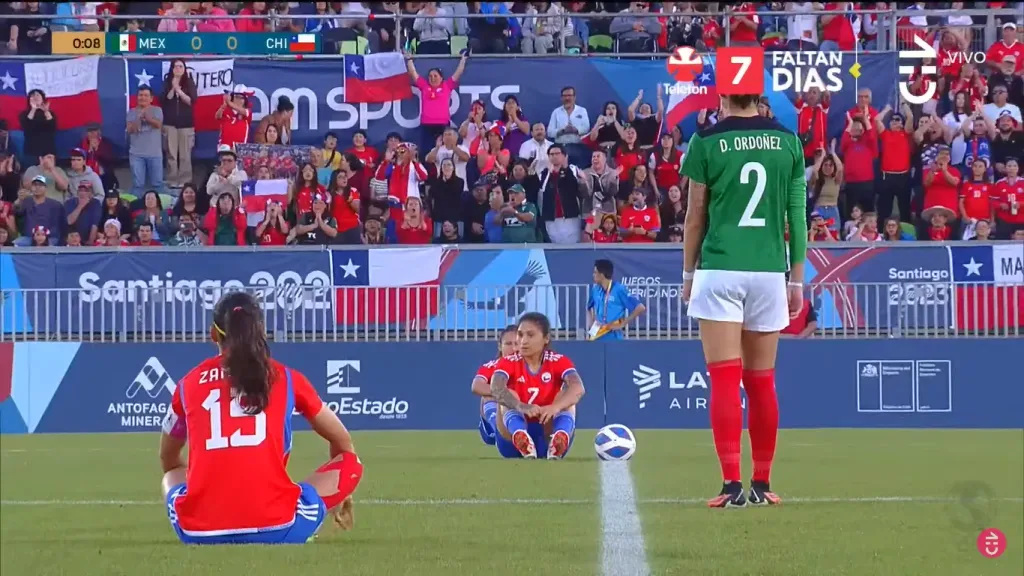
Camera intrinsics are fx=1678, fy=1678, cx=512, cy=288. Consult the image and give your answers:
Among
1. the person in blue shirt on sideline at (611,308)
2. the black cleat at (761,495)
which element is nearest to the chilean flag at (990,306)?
the person in blue shirt on sideline at (611,308)

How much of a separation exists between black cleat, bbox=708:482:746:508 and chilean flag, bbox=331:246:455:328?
1212cm

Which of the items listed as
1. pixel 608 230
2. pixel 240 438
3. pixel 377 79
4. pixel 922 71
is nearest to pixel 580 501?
pixel 240 438

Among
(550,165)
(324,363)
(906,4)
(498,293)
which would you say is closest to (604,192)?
(550,165)

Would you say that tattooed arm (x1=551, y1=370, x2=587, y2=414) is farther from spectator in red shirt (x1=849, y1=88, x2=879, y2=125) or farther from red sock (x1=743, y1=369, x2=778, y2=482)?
spectator in red shirt (x1=849, y1=88, x2=879, y2=125)

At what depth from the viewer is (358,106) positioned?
24672mm

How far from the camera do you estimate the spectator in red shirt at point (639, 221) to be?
22516 millimetres

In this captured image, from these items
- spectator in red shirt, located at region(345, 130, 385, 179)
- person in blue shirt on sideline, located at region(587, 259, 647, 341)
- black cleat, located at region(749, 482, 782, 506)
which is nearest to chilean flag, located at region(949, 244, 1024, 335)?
person in blue shirt on sideline, located at region(587, 259, 647, 341)

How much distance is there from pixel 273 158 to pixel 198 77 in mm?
1957

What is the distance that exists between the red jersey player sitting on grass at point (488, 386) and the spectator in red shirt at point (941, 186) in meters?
10.3

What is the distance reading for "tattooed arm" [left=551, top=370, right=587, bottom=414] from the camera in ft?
42.7

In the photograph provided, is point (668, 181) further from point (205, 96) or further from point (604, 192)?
point (205, 96)

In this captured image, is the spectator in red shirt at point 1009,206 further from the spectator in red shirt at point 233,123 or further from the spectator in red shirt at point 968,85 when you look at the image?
the spectator in red shirt at point 233,123

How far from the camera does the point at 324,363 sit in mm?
20797

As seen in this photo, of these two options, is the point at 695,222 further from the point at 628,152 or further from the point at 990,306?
the point at 628,152
